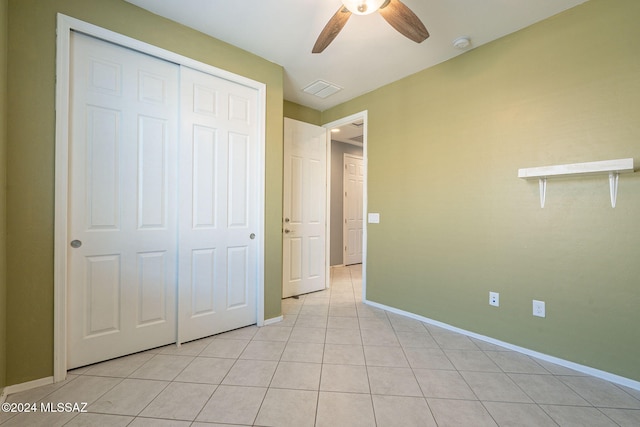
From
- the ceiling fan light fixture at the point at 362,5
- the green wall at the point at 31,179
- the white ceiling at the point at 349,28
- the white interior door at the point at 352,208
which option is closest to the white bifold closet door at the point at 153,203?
the green wall at the point at 31,179

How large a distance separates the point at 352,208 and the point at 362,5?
439 cm

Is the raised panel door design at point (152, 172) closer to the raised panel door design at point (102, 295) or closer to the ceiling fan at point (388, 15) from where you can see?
the raised panel door design at point (102, 295)

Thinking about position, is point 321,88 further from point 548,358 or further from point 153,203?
point 548,358

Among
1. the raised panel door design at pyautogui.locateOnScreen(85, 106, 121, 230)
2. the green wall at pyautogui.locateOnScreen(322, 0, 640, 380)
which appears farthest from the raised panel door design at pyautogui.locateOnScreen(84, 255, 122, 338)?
the green wall at pyautogui.locateOnScreen(322, 0, 640, 380)

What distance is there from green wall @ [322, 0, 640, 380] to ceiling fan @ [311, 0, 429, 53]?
1.10 metres

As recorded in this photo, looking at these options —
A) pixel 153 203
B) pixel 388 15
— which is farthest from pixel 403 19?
pixel 153 203

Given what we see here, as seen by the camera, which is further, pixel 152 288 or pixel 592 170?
pixel 152 288

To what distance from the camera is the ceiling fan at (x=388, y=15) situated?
155 centimetres

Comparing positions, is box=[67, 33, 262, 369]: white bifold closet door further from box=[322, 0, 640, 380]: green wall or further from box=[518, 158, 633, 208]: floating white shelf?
box=[518, 158, 633, 208]: floating white shelf

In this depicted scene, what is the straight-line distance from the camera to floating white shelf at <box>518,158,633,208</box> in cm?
167

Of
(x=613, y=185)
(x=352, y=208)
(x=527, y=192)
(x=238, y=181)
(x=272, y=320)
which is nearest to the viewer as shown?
(x=613, y=185)

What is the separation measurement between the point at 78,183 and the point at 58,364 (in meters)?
1.18

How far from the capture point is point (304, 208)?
3.67 m

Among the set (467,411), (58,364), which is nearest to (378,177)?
(467,411)
